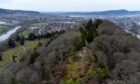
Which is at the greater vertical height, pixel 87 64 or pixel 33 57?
pixel 87 64

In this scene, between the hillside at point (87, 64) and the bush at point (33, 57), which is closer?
the hillside at point (87, 64)

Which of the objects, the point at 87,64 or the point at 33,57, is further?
the point at 33,57

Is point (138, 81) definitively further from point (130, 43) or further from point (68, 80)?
point (130, 43)

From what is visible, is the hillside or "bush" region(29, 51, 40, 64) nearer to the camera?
the hillside

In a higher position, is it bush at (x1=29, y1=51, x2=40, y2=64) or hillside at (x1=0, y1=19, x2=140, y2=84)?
hillside at (x1=0, y1=19, x2=140, y2=84)

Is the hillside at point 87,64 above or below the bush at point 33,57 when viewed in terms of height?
above

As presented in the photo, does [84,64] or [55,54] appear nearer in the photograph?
[84,64]

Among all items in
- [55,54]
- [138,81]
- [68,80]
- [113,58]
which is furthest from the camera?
[55,54]

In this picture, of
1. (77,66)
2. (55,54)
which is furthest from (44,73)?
(77,66)
